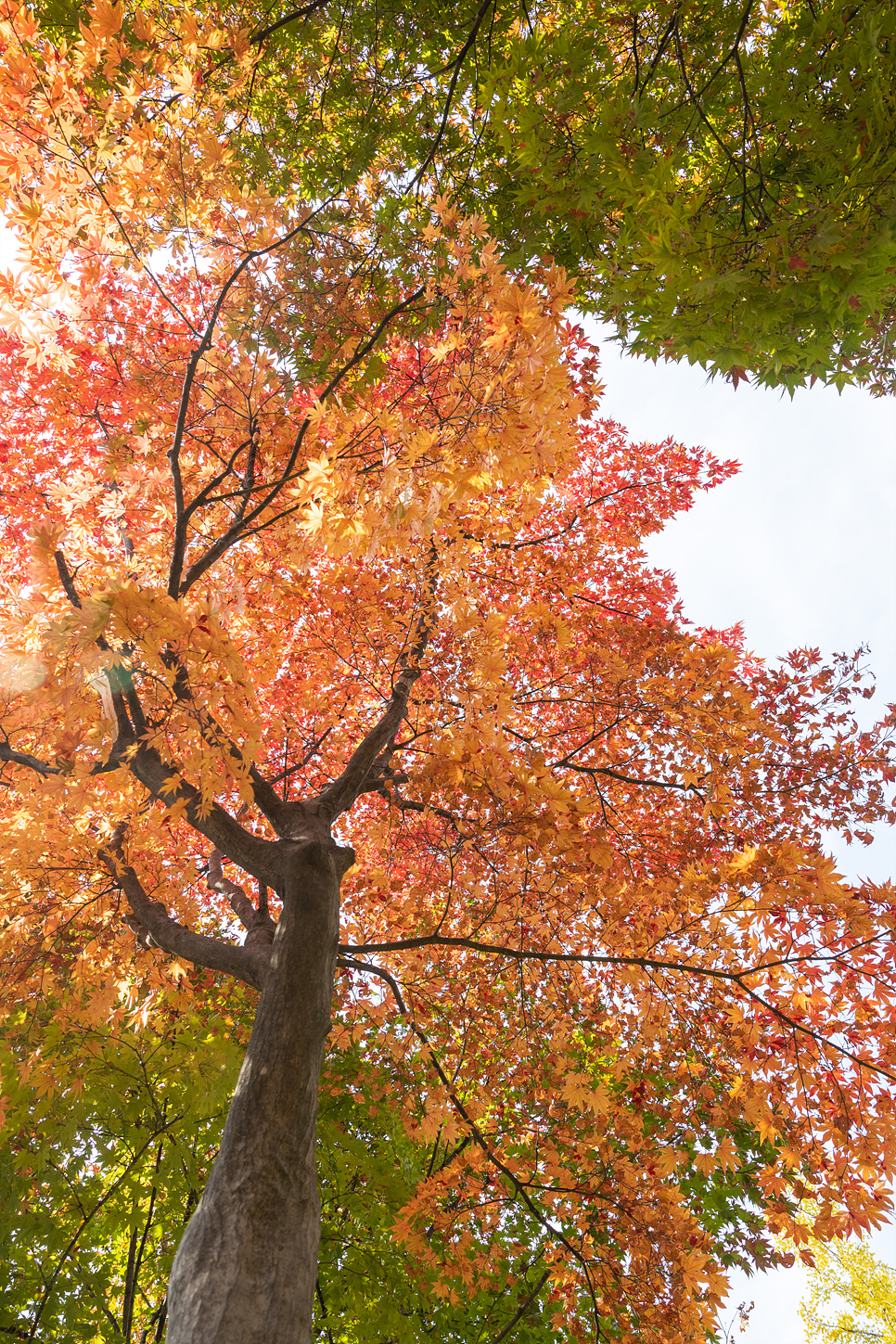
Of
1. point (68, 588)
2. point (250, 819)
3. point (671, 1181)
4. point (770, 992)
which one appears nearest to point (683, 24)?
point (68, 588)

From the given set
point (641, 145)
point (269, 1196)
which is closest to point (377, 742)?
point (269, 1196)

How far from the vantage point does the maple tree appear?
2.79m

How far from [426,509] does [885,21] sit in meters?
2.42

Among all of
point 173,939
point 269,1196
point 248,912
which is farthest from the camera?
point 248,912

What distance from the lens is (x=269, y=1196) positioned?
248cm

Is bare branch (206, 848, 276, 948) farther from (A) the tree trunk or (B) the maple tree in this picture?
(A) the tree trunk

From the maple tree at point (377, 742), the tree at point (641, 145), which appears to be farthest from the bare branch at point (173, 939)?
the tree at point (641, 145)

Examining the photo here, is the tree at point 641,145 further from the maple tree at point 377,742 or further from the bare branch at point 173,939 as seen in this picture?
the bare branch at point 173,939

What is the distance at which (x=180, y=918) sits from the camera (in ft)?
16.6

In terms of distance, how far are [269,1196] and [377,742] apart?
3.36 meters

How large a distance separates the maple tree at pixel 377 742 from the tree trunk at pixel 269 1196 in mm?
15

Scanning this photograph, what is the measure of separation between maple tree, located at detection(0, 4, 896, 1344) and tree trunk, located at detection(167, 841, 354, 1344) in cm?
1

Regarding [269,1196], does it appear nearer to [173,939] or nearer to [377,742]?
[173,939]

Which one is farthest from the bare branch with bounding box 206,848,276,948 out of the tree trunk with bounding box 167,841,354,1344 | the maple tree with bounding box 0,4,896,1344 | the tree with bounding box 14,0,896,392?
the tree with bounding box 14,0,896,392
